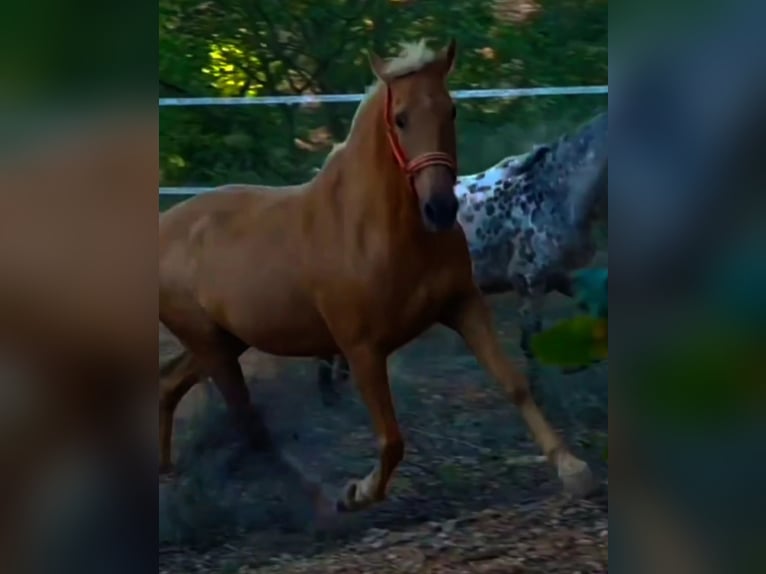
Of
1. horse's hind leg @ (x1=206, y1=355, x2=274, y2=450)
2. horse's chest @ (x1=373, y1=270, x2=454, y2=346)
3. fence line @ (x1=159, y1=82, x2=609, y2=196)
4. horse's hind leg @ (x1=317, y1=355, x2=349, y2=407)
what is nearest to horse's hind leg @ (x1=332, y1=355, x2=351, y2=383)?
horse's hind leg @ (x1=317, y1=355, x2=349, y2=407)

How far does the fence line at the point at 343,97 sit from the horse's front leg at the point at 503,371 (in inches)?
23.5

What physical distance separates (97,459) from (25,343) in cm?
43

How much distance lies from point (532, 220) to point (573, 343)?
0.39 m

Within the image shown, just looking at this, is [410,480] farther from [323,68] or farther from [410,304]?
[323,68]

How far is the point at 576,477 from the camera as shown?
3.65 metres

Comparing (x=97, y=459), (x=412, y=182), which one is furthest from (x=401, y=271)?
(x=97, y=459)

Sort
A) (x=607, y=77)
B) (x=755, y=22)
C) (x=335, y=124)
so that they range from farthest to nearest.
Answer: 1. (x=335, y=124)
2. (x=607, y=77)
3. (x=755, y=22)

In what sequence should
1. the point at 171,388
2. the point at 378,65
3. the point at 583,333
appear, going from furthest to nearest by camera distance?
the point at 171,388, the point at 378,65, the point at 583,333

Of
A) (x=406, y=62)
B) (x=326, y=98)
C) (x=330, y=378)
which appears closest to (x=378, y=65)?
(x=406, y=62)

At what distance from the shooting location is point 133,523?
3957mm

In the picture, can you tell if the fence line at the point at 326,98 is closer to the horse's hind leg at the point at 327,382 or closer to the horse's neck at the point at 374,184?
the horse's neck at the point at 374,184

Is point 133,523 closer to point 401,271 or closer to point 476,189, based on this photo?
point 401,271

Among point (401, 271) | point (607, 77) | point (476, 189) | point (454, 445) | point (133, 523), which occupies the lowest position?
point (133, 523)

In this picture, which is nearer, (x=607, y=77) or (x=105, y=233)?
(x=607, y=77)
